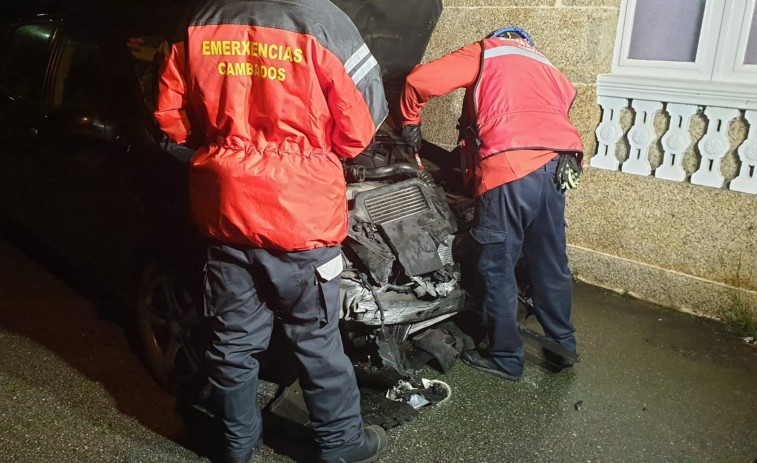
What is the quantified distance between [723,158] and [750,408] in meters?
1.66

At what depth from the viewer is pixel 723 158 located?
401cm

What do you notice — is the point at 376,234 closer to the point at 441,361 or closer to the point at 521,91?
the point at 441,361

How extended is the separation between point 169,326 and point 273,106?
4.80ft

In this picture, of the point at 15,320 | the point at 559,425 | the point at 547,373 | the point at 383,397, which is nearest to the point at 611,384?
the point at 547,373

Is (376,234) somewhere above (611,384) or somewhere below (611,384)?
above

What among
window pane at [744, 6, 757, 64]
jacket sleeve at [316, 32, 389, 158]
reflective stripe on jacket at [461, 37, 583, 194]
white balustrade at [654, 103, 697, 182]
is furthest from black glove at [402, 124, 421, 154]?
window pane at [744, 6, 757, 64]

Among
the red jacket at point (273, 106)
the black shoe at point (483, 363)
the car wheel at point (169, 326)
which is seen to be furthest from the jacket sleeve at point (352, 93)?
the black shoe at point (483, 363)

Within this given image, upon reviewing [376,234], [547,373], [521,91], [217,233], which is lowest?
[547,373]

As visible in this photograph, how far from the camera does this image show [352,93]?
2252mm

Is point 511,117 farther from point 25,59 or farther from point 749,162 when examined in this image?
point 25,59

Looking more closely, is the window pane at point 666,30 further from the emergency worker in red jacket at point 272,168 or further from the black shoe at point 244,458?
the black shoe at point 244,458

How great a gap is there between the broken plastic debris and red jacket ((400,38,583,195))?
41.9 inches

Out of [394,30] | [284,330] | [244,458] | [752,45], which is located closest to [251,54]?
[284,330]

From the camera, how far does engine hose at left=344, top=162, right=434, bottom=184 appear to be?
3453 mm
